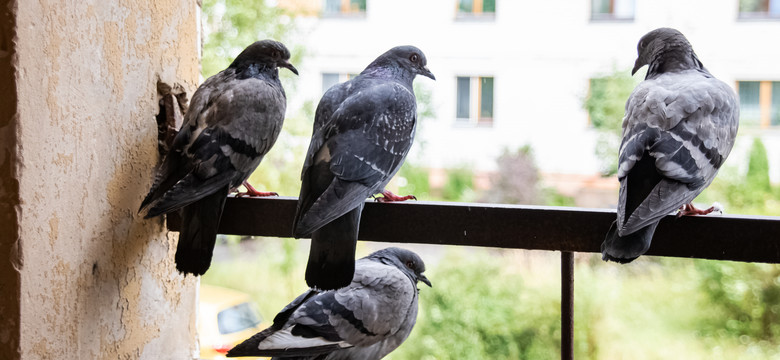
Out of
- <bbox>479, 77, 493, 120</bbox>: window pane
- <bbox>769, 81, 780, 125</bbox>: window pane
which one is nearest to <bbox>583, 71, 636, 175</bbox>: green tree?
<bbox>479, 77, 493, 120</bbox>: window pane

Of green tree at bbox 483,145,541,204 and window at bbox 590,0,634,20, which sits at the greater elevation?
window at bbox 590,0,634,20

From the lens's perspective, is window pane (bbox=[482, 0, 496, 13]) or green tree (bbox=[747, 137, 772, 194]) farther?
window pane (bbox=[482, 0, 496, 13])

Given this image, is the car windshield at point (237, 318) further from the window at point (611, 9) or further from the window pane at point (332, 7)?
the window at point (611, 9)

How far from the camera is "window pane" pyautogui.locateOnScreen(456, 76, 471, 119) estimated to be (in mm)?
5621

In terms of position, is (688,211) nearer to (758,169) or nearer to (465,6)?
(758,169)

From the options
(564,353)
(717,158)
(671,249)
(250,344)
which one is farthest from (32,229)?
(717,158)

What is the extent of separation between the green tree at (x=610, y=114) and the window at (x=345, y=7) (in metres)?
2.09

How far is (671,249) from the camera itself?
52.5 inches

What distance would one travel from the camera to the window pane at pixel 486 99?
229 inches

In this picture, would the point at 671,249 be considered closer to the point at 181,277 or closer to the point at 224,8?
the point at 181,277

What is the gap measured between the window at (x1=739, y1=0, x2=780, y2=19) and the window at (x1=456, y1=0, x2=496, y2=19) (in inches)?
79.9

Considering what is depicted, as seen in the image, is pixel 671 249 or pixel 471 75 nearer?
pixel 671 249

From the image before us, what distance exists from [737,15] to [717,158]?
4903mm

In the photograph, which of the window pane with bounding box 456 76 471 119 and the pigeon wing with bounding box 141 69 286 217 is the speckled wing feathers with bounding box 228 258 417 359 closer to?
the pigeon wing with bounding box 141 69 286 217
